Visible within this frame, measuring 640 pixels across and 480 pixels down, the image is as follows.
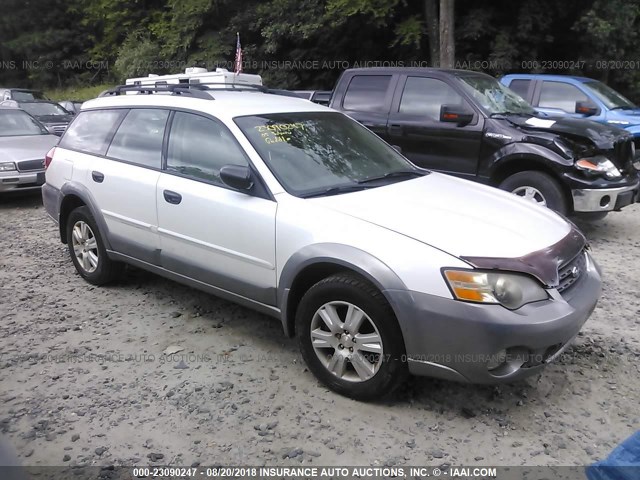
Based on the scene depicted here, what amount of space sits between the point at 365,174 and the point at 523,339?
163cm

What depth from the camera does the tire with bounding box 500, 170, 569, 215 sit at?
605 centimetres

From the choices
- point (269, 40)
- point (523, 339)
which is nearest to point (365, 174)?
point (523, 339)

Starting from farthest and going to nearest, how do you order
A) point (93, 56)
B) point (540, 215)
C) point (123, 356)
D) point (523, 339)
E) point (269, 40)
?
1. point (93, 56)
2. point (269, 40)
3. point (123, 356)
4. point (540, 215)
5. point (523, 339)

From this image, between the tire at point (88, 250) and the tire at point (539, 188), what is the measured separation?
4216 millimetres

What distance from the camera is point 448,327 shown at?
9.43 ft

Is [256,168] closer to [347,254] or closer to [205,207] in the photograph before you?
[205,207]

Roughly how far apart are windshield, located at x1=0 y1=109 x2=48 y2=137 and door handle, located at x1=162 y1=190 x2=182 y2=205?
278 inches

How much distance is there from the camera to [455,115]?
6422mm

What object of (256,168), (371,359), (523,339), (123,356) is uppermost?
(256,168)

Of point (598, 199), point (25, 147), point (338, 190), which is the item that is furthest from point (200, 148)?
point (25, 147)

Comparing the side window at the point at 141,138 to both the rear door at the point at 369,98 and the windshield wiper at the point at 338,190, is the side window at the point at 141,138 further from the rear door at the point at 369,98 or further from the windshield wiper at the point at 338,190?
the rear door at the point at 369,98

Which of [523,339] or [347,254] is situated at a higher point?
[347,254]

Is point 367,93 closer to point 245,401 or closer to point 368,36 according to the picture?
point 245,401

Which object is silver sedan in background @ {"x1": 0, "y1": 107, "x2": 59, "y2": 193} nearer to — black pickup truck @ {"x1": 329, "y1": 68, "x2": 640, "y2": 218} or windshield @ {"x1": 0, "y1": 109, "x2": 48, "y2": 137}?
windshield @ {"x1": 0, "y1": 109, "x2": 48, "y2": 137}
